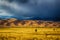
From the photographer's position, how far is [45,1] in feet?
5.73

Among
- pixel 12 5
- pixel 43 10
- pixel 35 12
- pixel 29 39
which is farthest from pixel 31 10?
pixel 29 39

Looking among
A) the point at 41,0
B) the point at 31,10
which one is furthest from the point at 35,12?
the point at 41,0

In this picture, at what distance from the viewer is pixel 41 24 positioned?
1751mm

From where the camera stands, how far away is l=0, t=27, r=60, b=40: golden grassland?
177 centimetres

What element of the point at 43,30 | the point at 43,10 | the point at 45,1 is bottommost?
the point at 43,30

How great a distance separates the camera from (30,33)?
1.77 meters

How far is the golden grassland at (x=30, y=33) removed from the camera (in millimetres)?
1767

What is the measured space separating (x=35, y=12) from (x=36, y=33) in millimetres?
318

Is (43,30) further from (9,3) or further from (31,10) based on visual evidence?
(9,3)

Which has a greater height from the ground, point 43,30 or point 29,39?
point 43,30

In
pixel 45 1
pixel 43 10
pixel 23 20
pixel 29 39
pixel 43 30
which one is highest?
pixel 45 1

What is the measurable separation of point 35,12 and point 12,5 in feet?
1.17

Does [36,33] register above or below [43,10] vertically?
below

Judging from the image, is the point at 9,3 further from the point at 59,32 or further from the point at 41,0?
the point at 59,32
